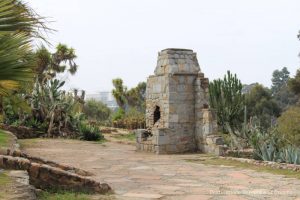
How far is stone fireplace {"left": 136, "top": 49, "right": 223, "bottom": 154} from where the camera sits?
482 inches

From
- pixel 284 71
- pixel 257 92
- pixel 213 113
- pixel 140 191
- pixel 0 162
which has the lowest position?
pixel 140 191

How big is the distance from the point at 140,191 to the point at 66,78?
14.3 metres

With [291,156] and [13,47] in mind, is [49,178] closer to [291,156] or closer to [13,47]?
[13,47]

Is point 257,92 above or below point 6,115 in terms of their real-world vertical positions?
above

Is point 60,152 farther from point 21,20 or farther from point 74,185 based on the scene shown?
point 21,20

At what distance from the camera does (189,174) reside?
7754mm

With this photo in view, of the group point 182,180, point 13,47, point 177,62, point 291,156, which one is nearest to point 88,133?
point 177,62

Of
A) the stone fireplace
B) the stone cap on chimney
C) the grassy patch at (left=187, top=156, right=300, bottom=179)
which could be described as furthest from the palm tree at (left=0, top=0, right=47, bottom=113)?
the stone cap on chimney

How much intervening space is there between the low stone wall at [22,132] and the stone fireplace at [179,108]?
540cm

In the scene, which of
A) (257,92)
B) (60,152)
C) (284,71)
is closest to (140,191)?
(60,152)

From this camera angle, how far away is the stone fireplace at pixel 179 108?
40.1ft

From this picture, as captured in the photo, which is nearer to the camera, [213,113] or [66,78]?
[213,113]

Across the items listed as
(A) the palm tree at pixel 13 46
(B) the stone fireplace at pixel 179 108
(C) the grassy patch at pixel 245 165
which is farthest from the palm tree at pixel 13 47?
(B) the stone fireplace at pixel 179 108

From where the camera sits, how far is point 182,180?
7000 mm
